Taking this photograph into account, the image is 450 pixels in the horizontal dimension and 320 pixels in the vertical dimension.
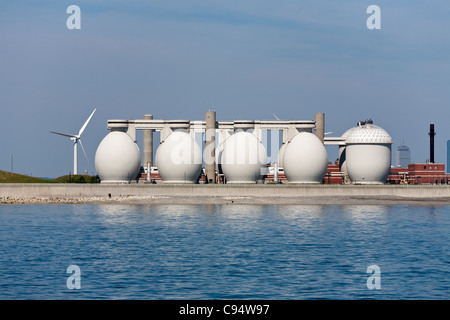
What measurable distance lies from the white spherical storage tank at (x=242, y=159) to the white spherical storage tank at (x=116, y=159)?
51.4ft

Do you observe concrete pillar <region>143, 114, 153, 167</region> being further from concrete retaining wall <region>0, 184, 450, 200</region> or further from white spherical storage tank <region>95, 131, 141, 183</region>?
concrete retaining wall <region>0, 184, 450, 200</region>

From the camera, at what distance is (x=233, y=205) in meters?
93.7

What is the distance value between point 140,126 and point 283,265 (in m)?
80.4

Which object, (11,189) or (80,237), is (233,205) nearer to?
(11,189)

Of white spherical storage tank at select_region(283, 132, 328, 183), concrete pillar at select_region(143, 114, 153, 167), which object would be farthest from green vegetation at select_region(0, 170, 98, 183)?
white spherical storage tank at select_region(283, 132, 328, 183)

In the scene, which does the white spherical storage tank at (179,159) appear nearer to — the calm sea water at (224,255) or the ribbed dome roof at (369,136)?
the ribbed dome roof at (369,136)

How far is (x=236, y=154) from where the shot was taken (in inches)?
4200

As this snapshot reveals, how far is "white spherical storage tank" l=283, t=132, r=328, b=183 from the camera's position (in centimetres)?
10594

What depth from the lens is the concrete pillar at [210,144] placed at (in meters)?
112

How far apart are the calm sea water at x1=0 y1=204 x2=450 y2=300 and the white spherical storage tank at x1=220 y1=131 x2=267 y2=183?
31134 mm

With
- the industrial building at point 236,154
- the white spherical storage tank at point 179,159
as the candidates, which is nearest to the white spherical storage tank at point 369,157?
the industrial building at point 236,154

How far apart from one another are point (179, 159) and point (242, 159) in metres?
10.4

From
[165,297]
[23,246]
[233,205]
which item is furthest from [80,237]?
[233,205]
